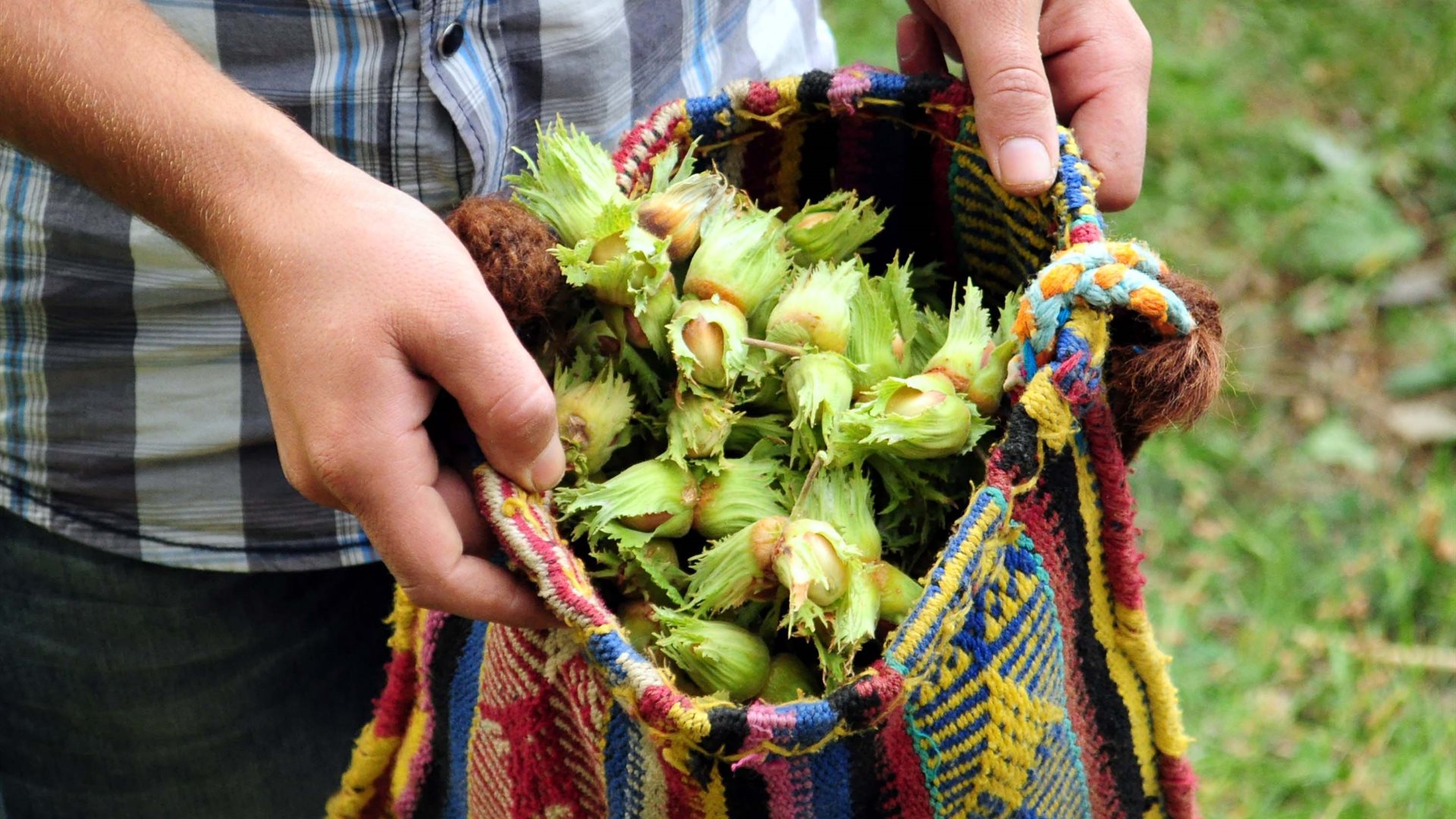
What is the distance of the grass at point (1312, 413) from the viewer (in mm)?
2180

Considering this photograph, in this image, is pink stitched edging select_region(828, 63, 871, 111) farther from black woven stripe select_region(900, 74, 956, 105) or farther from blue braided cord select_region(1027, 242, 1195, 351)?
blue braided cord select_region(1027, 242, 1195, 351)

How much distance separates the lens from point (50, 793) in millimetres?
1455

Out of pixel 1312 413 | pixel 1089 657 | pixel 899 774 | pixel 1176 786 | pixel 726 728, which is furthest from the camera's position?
pixel 1312 413

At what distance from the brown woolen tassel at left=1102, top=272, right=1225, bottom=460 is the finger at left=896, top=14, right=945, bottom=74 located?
486mm

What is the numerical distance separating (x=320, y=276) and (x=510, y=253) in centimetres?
15

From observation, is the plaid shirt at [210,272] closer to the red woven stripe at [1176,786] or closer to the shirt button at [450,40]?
the shirt button at [450,40]

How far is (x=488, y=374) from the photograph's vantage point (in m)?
0.86

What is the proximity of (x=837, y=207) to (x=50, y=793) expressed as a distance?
1133 millimetres

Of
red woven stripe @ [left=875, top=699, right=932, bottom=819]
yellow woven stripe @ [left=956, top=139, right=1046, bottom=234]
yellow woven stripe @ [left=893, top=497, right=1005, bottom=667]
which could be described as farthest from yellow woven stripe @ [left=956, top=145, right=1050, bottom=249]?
red woven stripe @ [left=875, top=699, right=932, bottom=819]

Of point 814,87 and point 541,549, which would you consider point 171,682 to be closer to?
point 541,549

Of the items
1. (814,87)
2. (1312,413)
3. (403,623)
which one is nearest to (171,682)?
(403,623)

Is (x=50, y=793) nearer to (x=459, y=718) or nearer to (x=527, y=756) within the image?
(x=459, y=718)

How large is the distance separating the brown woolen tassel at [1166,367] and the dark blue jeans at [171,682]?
92 centimetres

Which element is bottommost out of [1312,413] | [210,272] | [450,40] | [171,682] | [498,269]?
[1312,413]
